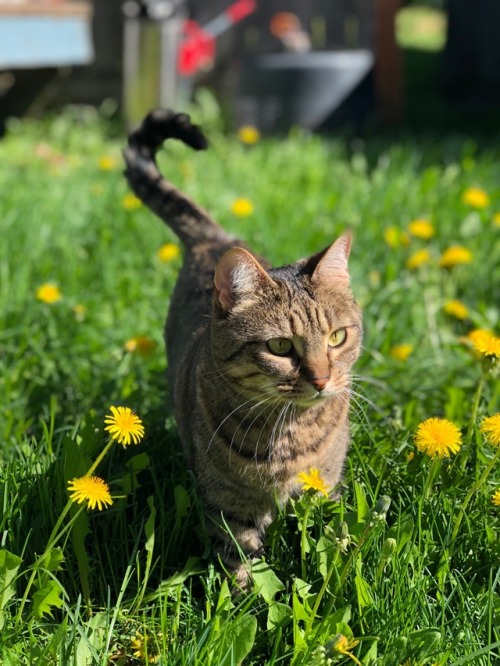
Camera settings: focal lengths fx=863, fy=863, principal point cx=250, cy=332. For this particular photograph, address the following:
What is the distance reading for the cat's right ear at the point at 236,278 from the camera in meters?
1.81

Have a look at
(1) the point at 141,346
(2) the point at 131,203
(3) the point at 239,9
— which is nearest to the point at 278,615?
(1) the point at 141,346

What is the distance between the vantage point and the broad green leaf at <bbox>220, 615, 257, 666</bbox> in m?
1.62

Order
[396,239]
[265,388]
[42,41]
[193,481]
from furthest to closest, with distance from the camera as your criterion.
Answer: [42,41]
[396,239]
[193,481]
[265,388]

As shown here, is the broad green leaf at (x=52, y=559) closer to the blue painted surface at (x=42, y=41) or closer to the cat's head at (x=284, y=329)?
the cat's head at (x=284, y=329)

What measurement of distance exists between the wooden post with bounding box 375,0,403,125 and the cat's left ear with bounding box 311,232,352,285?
175 inches

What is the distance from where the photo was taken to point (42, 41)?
507 cm

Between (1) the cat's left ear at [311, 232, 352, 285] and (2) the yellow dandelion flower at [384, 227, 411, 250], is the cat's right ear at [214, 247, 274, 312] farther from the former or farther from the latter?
(2) the yellow dandelion flower at [384, 227, 411, 250]

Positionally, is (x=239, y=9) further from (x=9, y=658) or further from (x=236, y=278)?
(x=9, y=658)

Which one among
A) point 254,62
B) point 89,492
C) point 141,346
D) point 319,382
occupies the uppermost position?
point 319,382

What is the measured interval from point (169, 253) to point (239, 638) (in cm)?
175

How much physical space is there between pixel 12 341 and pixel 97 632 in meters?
1.31

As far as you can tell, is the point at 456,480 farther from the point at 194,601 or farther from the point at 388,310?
the point at 388,310

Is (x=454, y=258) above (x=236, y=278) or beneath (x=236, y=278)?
beneath

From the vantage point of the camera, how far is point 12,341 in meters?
2.83
